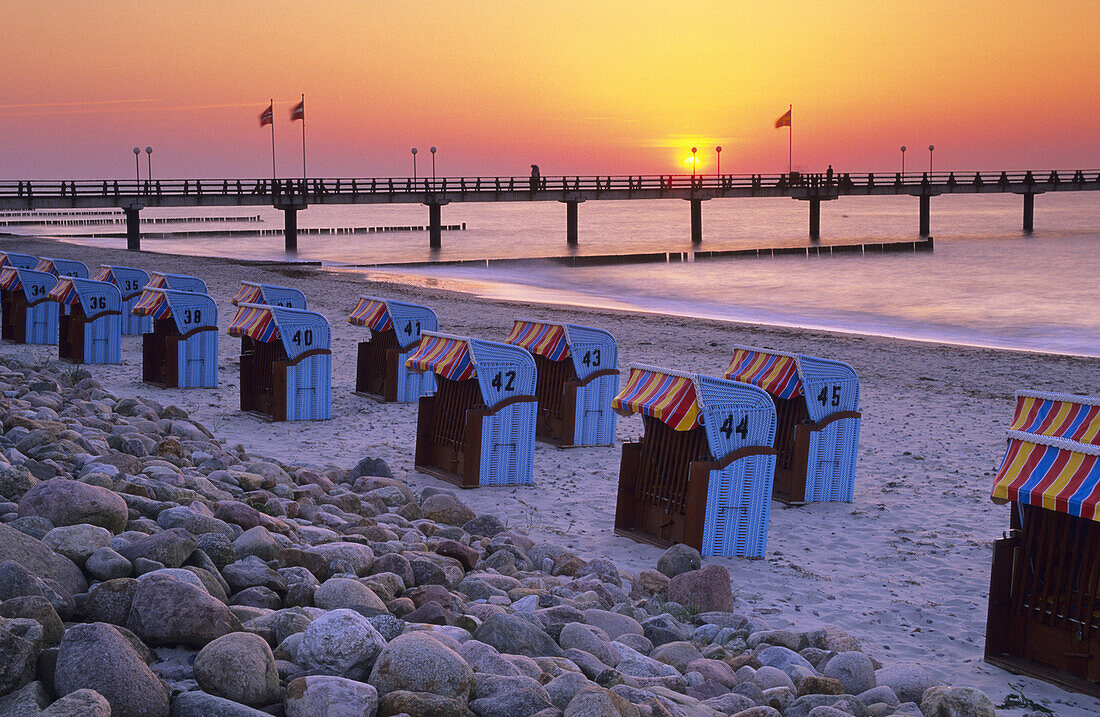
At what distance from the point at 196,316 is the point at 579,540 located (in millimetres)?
7284

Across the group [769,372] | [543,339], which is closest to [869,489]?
[769,372]

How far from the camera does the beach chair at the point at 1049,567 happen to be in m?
5.34

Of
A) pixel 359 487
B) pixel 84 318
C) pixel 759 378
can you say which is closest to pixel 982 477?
pixel 759 378

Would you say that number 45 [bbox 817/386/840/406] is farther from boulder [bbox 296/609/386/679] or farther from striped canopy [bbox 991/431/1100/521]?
boulder [bbox 296/609/386/679]

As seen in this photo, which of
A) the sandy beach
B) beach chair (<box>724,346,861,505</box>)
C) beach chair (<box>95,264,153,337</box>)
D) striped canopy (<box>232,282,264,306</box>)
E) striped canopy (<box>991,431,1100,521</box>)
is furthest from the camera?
beach chair (<box>95,264,153,337</box>)

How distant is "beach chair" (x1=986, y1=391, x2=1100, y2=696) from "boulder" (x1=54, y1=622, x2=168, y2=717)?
407 cm

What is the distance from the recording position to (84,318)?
14562 mm

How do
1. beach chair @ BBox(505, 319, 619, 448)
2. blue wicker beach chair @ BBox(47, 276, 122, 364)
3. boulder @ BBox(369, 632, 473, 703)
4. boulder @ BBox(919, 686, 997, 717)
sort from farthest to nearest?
blue wicker beach chair @ BBox(47, 276, 122, 364)
beach chair @ BBox(505, 319, 619, 448)
boulder @ BBox(919, 686, 997, 717)
boulder @ BBox(369, 632, 473, 703)

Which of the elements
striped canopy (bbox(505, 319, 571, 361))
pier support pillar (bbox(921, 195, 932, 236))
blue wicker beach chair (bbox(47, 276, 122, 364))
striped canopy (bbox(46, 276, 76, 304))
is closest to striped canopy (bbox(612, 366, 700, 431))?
striped canopy (bbox(505, 319, 571, 361))

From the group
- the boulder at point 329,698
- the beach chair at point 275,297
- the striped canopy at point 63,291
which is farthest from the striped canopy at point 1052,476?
the striped canopy at point 63,291

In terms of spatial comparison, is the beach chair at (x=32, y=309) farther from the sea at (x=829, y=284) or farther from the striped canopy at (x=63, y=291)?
the sea at (x=829, y=284)

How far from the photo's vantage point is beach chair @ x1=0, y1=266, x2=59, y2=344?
16.1 m

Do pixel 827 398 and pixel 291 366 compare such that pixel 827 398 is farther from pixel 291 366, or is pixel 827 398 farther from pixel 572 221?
Answer: pixel 572 221

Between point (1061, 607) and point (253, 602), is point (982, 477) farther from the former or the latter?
point (253, 602)
